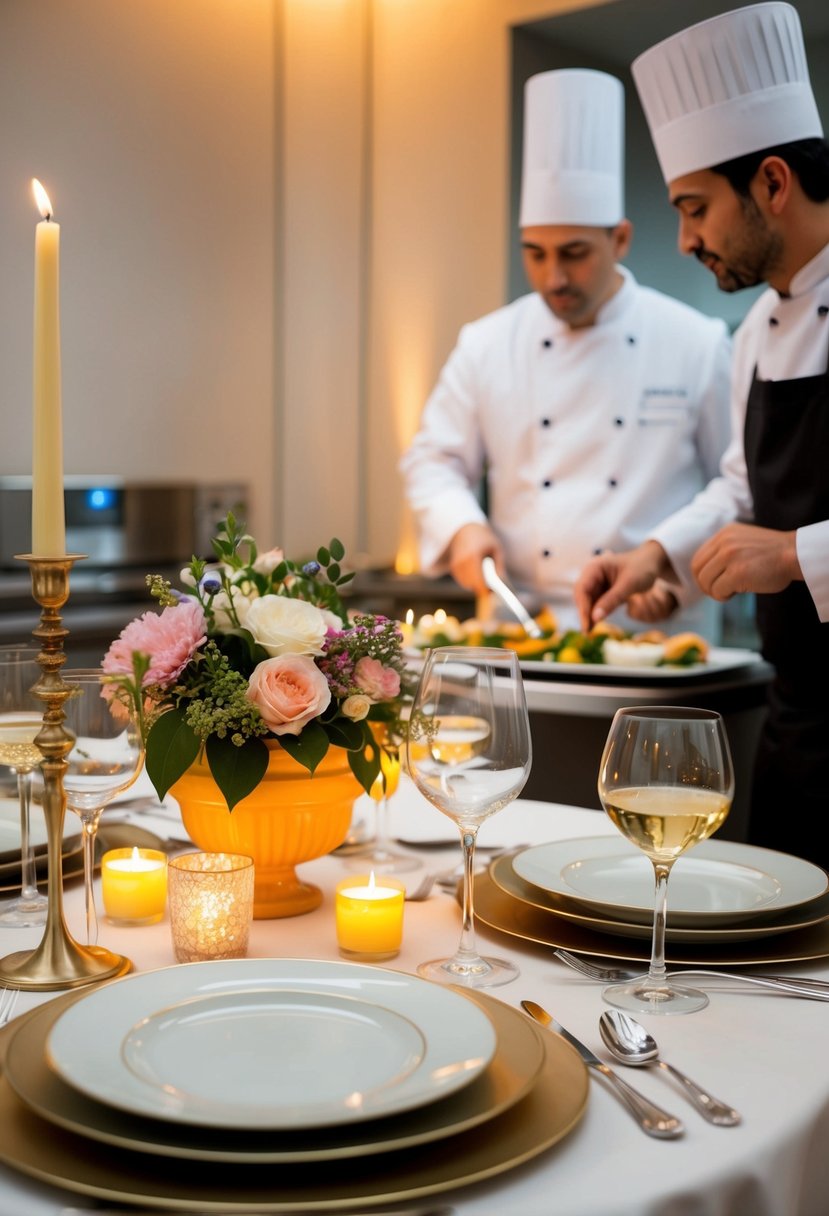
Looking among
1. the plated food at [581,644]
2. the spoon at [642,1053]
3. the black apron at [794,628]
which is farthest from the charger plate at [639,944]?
the plated food at [581,644]

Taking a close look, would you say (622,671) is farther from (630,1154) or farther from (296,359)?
(296,359)

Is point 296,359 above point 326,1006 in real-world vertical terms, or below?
above

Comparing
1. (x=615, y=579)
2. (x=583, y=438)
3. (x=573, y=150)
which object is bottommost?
(x=615, y=579)

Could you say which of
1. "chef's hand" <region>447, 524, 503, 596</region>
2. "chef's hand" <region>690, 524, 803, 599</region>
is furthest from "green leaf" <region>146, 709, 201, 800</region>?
"chef's hand" <region>447, 524, 503, 596</region>

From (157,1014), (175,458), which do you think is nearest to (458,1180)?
(157,1014)

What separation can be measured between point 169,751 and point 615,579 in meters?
1.20

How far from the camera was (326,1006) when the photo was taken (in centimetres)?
75

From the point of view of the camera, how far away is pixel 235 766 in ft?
3.16

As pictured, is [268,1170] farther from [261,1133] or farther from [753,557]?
[753,557]

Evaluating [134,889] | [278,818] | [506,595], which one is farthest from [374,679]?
[506,595]

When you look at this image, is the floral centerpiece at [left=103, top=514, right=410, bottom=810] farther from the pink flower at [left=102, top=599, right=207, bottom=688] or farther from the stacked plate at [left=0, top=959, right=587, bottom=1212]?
the stacked plate at [left=0, top=959, right=587, bottom=1212]

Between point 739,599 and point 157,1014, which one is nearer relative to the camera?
point 157,1014

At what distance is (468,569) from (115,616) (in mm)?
1070

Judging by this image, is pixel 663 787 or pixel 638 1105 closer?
pixel 638 1105
